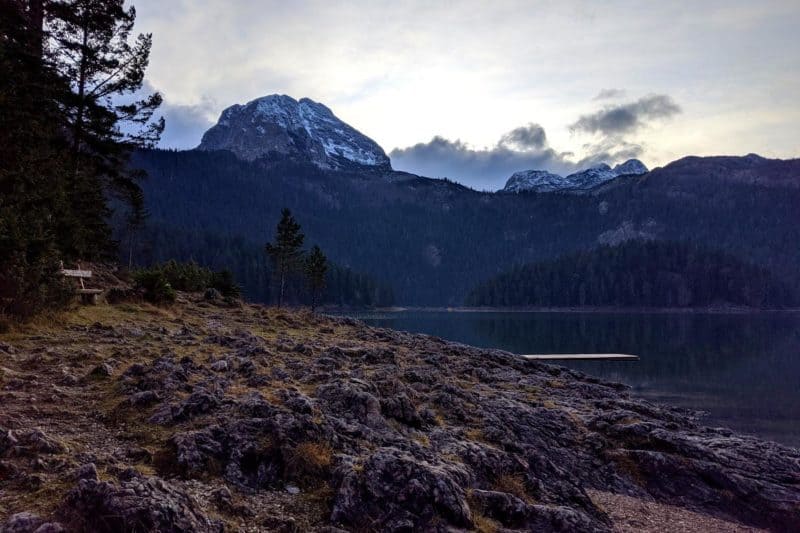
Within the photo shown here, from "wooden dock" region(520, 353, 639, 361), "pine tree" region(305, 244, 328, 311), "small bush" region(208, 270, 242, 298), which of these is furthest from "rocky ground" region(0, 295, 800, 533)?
"pine tree" region(305, 244, 328, 311)

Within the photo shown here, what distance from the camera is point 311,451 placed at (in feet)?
32.8

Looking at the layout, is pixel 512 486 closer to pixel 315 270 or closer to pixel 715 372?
pixel 715 372

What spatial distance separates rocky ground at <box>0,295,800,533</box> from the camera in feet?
25.5

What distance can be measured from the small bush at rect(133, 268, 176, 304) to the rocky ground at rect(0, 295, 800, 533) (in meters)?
5.42

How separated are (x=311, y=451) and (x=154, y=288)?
73.0 feet

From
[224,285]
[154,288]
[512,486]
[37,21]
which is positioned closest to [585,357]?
[224,285]

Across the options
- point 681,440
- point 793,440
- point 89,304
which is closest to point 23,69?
point 89,304

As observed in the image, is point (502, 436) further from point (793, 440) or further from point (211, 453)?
point (793, 440)

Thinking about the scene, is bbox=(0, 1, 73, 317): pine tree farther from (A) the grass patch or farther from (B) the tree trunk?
(A) the grass patch

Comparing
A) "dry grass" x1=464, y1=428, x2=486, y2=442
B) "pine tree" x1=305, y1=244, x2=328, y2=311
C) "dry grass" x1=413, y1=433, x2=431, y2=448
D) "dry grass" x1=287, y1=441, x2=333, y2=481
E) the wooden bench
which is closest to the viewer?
"dry grass" x1=287, y1=441, x2=333, y2=481

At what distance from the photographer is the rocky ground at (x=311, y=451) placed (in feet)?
25.5

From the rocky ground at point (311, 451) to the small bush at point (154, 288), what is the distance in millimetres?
5416

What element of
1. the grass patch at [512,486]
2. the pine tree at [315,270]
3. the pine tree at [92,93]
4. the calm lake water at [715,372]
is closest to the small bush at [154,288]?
the pine tree at [92,93]

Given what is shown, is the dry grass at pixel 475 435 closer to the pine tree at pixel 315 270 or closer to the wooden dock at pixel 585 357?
the wooden dock at pixel 585 357
